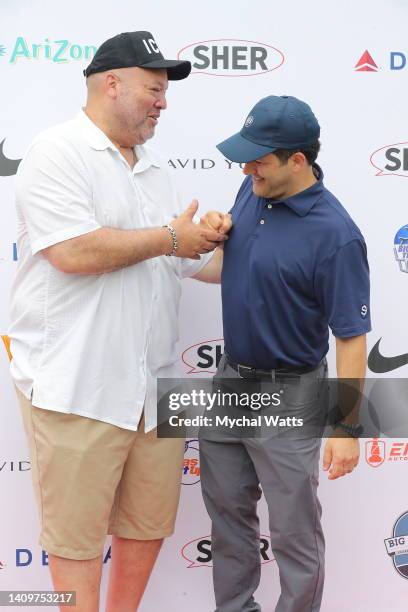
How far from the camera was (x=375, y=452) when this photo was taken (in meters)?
2.89

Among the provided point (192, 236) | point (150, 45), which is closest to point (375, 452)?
point (192, 236)

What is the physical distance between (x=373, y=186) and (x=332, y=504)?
1.11 meters

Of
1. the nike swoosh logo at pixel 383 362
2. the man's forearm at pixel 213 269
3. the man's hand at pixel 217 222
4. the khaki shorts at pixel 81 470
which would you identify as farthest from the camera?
the nike swoosh logo at pixel 383 362

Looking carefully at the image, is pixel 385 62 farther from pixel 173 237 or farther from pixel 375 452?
pixel 375 452

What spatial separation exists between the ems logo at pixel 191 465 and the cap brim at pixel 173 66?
1266 millimetres

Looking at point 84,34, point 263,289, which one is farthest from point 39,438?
point 84,34

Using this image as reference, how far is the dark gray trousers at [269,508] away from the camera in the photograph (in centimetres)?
226

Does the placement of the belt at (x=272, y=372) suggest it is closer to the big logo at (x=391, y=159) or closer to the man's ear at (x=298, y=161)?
the man's ear at (x=298, y=161)

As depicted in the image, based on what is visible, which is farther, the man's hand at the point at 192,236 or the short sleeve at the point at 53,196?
the man's hand at the point at 192,236

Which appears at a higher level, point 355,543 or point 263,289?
point 263,289

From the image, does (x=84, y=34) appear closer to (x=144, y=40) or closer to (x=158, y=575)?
(x=144, y=40)

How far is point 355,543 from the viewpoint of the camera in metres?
2.93

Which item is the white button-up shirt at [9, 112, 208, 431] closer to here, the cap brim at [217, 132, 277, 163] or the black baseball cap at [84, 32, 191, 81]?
the black baseball cap at [84, 32, 191, 81]

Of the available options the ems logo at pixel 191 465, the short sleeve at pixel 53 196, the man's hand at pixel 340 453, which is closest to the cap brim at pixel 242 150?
the short sleeve at pixel 53 196
